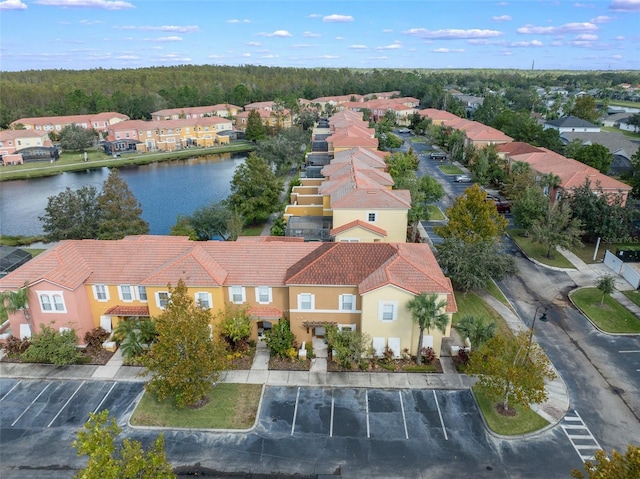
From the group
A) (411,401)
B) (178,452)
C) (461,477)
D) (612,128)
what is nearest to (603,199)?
(411,401)

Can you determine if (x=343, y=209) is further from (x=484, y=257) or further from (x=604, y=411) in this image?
(x=604, y=411)

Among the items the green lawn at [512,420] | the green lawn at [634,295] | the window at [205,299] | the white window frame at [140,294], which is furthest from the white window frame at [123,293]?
the green lawn at [634,295]

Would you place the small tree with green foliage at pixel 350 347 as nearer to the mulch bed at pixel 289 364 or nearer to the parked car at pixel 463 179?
the mulch bed at pixel 289 364

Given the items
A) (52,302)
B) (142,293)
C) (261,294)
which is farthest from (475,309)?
(52,302)

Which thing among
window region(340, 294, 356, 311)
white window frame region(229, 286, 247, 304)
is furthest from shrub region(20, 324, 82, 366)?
window region(340, 294, 356, 311)

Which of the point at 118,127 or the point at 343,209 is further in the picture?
the point at 118,127
